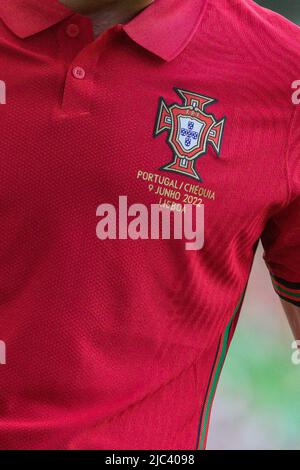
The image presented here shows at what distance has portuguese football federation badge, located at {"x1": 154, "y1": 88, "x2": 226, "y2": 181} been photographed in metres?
0.84

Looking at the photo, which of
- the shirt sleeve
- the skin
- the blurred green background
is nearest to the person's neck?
the skin

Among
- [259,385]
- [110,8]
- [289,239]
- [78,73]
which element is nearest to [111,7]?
[110,8]

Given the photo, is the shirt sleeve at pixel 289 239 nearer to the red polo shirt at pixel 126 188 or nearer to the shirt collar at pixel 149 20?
the red polo shirt at pixel 126 188

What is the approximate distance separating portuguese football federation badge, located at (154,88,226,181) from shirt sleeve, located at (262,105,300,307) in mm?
91

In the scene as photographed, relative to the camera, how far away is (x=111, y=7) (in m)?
0.86

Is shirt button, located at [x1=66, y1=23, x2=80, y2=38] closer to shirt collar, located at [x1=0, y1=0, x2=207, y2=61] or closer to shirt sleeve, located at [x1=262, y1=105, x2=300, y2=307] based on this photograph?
shirt collar, located at [x1=0, y1=0, x2=207, y2=61]

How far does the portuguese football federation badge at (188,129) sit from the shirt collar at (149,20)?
51 mm

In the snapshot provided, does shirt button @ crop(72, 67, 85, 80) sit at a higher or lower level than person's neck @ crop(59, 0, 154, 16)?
lower

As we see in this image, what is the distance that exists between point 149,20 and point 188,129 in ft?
0.39

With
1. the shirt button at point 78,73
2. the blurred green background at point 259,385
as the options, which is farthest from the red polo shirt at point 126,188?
the blurred green background at point 259,385

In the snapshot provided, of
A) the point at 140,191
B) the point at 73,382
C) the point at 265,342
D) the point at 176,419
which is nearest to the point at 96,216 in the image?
the point at 140,191

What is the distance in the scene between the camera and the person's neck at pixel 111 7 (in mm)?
841

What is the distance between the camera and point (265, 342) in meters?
3.21

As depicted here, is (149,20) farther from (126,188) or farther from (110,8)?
(126,188)
